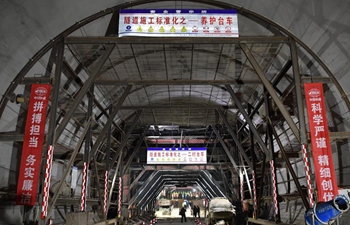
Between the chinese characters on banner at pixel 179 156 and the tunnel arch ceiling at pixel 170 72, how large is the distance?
9.94 feet

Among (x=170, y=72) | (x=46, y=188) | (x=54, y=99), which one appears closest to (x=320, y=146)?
(x=170, y=72)

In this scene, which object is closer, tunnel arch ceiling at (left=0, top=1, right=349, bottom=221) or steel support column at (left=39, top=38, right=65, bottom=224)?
steel support column at (left=39, top=38, right=65, bottom=224)

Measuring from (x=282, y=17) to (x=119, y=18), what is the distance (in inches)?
221

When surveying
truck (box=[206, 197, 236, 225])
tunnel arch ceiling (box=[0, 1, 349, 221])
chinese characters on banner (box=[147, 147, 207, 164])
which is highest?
tunnel arch ceiling (box=[0, 1, 349, 221])

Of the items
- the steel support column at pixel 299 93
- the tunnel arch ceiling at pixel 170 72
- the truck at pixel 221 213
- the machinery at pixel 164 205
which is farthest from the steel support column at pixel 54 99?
the machinery at pixel 164 205

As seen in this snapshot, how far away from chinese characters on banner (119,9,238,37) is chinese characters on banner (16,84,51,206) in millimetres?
3282

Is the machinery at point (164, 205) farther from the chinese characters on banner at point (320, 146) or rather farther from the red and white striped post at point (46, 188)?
the chinese characters on banner at point (320, 146)

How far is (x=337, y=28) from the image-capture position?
28.5 feet

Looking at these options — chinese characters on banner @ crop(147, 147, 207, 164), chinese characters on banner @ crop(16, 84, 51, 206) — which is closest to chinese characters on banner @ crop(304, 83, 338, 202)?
chinese characters on banner @ crop(16, 84, 51, 206)

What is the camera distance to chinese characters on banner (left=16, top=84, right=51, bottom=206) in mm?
8305

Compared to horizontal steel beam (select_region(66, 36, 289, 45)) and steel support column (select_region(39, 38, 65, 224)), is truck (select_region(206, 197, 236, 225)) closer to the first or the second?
horizontal steel beam (select_region(66, 36, 289, 45))

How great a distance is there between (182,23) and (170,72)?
14.8ft

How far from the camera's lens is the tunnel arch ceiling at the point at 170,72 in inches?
386

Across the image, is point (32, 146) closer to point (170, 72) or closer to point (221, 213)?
point (170, 72)
